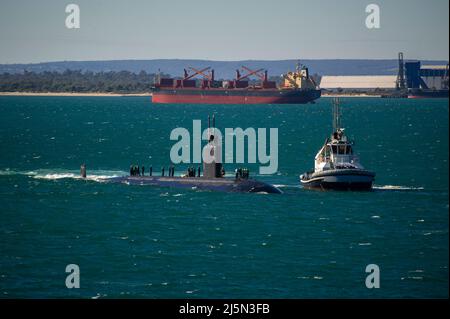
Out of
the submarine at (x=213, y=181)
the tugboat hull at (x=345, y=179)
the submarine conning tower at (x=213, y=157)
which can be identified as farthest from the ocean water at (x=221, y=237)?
the submarine conning tower at (x=213, y=157)

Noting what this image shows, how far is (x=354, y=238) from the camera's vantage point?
62.8 meters

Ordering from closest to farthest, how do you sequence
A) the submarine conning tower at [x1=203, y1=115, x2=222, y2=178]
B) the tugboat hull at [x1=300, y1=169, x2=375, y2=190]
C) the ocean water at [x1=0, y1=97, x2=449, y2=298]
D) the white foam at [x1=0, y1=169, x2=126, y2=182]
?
the ocean water at [x1=0, y1=97, x2=449, y2=298] → the tugboat hull at [x1=300, y1=169, x2=375, y2=190] → the submarine conning tower at [x1=203, y1=115, x2=222, y2=178] → the white foam at [x1=0, y1=169, x2=126, y2=182]

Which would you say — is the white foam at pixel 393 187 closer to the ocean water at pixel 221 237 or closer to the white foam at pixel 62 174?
the ocean water at pixel 221 237

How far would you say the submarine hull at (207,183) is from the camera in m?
82.6

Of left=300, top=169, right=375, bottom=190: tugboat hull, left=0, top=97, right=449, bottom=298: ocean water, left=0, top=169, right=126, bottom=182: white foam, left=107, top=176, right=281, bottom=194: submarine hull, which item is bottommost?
left=0, top=97, right=449, bottom=298: ocean water

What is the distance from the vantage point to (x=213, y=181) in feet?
279

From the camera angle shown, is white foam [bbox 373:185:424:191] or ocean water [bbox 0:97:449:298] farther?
white foam [bbox 373:185:424:191]

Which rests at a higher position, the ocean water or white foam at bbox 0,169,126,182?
white foam at bbox 0,169,126,182

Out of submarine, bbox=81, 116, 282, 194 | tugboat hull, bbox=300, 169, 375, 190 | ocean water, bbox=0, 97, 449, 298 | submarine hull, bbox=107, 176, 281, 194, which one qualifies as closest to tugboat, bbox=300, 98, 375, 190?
tugboat hull, bbox=300, 169, 375, 190

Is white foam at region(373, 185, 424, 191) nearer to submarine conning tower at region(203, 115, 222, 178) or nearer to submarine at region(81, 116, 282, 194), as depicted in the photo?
submarine at region(81, 116, 282, 194)

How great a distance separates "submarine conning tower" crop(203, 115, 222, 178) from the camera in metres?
83.5

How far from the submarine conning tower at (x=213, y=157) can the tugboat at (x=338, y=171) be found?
7556mm

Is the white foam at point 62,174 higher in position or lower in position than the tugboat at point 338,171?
lower
